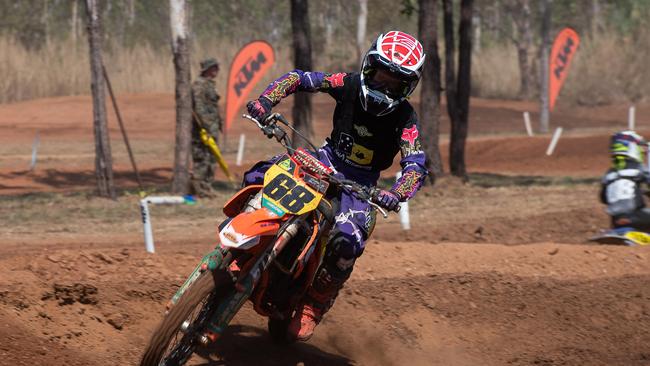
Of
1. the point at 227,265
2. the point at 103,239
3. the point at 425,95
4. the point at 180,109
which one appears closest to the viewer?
the point at 227,265

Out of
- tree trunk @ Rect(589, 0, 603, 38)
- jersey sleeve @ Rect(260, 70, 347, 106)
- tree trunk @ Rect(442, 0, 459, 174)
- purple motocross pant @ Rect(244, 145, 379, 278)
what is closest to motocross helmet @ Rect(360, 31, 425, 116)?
jersey sleeve @ Rect(260, 70, 347, 106)

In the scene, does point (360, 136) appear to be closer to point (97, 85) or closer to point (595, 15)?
point (97, 85)

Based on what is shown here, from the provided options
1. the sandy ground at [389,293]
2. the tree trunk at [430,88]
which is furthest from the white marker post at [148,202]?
the tree trunk at [430,88]

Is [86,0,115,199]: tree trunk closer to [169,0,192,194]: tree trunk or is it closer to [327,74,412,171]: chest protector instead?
[169,0,192,194]: tree trunk

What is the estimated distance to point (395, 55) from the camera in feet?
22.3

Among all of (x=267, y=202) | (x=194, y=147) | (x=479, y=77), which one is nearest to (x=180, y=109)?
(x=194, y=147)

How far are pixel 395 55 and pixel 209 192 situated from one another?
1236 centimetres

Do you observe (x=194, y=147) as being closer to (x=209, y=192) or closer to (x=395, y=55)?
(x=209, y=192)

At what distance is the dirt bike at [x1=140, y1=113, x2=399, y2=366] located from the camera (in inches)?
235

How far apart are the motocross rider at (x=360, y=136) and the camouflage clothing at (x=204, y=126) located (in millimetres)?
11295

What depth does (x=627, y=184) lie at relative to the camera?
1206 centimetres

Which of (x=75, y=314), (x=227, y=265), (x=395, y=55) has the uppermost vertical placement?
(x=395, y=55)

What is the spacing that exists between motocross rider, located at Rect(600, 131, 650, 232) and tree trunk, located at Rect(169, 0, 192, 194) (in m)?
8.55

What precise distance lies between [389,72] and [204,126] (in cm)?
1215
